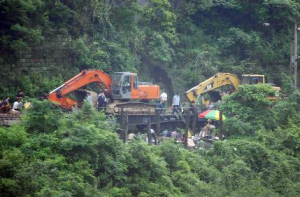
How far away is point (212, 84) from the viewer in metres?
41.8

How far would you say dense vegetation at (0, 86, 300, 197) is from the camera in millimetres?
22734

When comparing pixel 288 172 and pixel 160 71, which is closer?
pixel 288 172

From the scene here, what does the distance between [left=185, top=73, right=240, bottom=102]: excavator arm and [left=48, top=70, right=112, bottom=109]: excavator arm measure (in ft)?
18.6

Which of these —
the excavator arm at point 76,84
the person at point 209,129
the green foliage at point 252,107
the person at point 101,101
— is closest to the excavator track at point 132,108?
the person at point 101,101

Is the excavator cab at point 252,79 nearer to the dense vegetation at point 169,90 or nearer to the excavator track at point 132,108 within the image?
the dense vegetation at point 169,90

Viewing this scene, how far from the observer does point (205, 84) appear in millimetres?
41406

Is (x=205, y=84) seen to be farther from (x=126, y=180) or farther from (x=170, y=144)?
(x=126, y=180)

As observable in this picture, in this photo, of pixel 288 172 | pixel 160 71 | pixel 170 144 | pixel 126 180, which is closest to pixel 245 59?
pixel 160 71

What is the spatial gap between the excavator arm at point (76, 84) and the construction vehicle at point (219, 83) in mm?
5749

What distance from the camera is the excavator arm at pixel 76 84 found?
34.8 m

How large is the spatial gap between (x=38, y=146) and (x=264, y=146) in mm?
13183

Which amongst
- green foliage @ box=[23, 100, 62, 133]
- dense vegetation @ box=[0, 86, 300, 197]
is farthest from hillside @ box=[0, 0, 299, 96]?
green foliage @ box=[23, 100, 62, 133]

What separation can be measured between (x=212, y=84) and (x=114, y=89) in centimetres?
704

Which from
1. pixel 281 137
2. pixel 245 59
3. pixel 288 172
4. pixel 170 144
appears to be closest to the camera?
pixel 170 144
